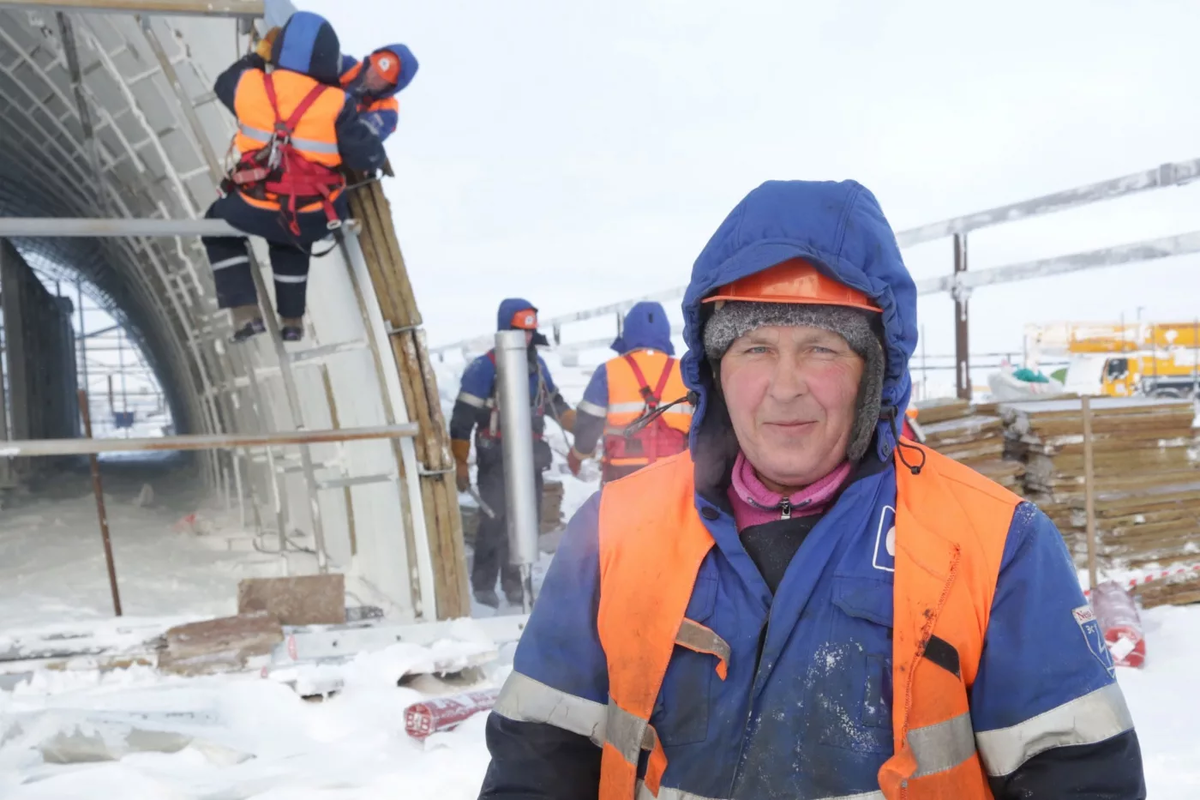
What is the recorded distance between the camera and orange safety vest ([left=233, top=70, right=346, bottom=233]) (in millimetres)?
4898

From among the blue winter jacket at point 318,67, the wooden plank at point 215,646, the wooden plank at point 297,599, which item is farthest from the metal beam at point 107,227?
the wooden plank at point 215,646

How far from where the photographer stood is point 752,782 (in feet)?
5.15

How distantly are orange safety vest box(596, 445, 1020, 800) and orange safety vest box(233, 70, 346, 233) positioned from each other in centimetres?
389

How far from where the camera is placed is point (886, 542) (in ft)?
5.31

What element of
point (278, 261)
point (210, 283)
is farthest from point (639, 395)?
point (210, 283)

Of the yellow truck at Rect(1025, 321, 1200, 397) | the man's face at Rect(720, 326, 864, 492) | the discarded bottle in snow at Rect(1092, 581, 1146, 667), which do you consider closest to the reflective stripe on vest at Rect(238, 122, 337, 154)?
the man's face at Rect(720, 326, 864, 492)

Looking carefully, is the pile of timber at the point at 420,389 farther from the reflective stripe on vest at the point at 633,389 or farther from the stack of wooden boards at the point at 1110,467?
the stack of wooden boards at the point at 1110,467

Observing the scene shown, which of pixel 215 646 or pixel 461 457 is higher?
pixel 461 457

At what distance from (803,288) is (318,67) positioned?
4106 millimetres

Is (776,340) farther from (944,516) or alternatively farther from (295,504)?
(295,504)

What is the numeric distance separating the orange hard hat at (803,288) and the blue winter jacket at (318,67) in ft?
12.7

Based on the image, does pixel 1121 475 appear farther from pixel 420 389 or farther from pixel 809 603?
pixel 809 603

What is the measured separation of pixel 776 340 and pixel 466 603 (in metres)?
4.39

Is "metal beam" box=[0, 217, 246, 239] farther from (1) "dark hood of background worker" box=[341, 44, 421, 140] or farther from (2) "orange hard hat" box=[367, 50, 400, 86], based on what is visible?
(2) "orange hard hat" box=[367, 50, 400, 86]
